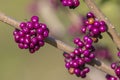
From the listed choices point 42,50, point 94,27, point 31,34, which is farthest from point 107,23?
point 42,50

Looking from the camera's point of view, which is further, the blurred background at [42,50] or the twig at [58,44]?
the blurred background at [42,50]

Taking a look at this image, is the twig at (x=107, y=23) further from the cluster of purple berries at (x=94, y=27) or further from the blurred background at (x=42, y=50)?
the blurred background at (x=42, y=50)

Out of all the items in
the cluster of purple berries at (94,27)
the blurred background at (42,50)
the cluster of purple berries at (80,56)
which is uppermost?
the cluster of purple berries at (94,27)

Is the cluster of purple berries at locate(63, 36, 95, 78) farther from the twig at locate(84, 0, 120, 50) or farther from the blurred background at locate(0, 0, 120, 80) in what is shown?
the blurred background at locate(0, 0, 120, 80)

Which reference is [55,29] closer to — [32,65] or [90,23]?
[90,23]

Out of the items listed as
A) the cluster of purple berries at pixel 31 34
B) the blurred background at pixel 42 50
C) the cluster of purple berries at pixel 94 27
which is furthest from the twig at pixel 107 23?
the blurred background at pixel 42 50

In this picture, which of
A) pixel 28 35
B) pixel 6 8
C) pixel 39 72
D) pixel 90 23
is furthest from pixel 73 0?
pixel 6 8

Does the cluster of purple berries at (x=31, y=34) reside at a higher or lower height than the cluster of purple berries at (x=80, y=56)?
higher
